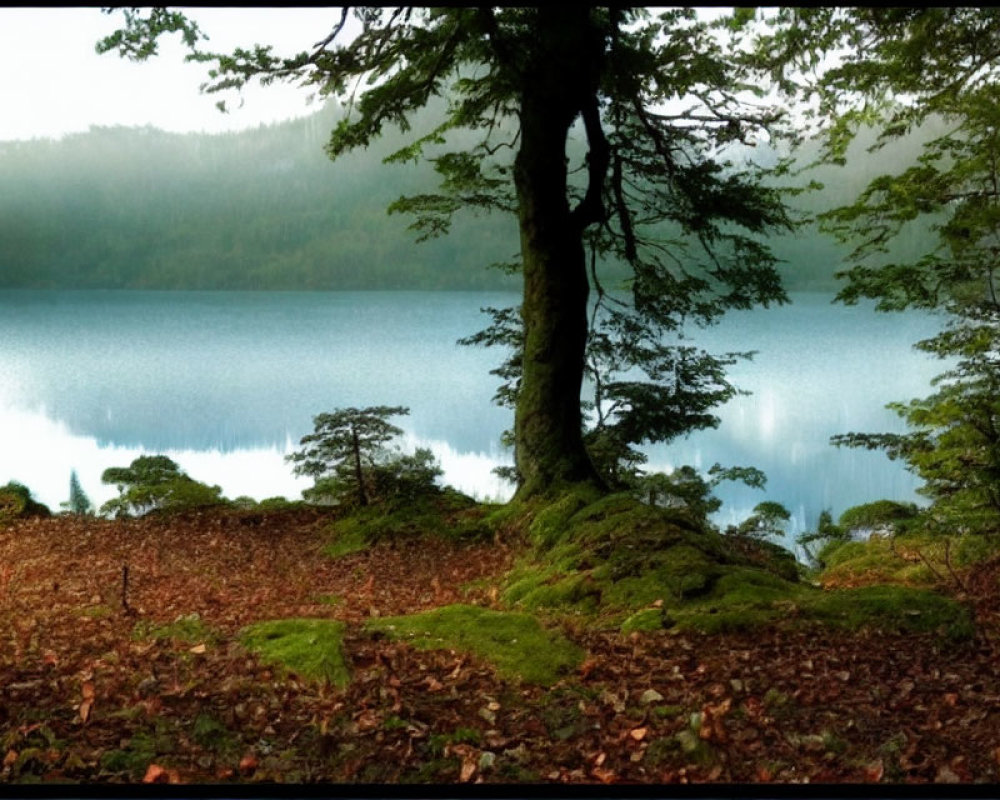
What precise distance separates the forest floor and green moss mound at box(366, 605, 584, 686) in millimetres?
110

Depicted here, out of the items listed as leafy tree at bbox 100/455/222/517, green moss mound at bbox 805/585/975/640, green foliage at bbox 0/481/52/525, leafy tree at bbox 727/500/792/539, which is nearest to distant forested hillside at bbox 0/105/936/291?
leafy tree at bbox 727/500/792/539

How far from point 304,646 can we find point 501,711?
1338mm

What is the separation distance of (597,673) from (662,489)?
1023 centimetres

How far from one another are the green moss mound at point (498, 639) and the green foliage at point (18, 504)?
10567mm

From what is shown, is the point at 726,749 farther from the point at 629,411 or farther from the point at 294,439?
the point at 294,439

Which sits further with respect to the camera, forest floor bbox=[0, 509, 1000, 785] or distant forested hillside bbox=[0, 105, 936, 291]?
distant forested hillside bbox=[0, 105, 936, 291]

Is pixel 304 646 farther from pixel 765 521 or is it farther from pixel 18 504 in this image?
pixel 765 521

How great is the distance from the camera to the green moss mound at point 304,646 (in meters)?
4.23

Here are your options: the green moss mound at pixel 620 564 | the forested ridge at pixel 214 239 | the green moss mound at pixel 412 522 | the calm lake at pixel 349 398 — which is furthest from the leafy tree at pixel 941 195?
the forested ridge at pixel 214 239

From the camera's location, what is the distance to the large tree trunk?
9484mm

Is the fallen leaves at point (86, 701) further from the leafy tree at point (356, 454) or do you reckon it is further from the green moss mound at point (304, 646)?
the leafy tree at point (356, 454)

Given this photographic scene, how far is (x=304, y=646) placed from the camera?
14.9 feet

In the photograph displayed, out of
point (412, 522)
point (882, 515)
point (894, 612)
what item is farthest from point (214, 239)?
point (894, 612)

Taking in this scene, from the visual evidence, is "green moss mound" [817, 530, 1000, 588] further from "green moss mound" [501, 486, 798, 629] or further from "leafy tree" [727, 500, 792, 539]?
"leafy tree" [727, 500, 792, 539]
